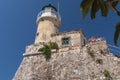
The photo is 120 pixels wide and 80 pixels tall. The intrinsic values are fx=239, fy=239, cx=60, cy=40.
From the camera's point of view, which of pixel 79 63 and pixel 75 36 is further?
pixel 75 36

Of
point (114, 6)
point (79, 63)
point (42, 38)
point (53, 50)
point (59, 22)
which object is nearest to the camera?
point (114, 6)

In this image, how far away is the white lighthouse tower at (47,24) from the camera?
2794cm

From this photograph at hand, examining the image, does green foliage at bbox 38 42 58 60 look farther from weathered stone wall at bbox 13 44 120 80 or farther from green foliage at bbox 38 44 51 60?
weathered stone wall at bbox 13 44 120 80

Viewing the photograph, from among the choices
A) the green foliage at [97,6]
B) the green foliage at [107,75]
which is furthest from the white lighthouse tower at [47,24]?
the green foliage at [97,6]

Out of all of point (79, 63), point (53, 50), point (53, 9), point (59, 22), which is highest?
point (53, 9)

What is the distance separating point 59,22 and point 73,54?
6.83 meters

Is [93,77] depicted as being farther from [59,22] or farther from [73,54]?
[59,22]

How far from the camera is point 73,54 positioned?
24391 mm

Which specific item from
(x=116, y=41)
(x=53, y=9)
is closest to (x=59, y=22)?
(x=53, y=9)

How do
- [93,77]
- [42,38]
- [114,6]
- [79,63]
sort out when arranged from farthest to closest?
[42,38], [79,63], [93,77], [114,6]

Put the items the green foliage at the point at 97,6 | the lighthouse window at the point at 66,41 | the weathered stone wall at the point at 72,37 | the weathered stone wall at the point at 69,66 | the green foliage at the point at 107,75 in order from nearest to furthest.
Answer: the green foliage at the point at 97,6 < the green foliage at the point at 107,75 < the weathered stone wall at the point at 69,66 < the weathered stone wall at the point at 72,37 < the lighthouse window at the point at 66,41

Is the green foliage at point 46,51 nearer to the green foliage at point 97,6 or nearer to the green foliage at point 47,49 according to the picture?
the green foliage at point 47,49

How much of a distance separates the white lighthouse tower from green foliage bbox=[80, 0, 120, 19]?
929 inches

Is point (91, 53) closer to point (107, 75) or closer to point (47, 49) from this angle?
point (107, 75)
